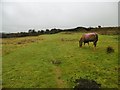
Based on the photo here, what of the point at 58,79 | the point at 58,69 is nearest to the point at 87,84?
the point at 58,79

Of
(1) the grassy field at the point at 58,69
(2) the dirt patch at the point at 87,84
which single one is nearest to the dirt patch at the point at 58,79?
(1) the grassy field at the point at 58,69

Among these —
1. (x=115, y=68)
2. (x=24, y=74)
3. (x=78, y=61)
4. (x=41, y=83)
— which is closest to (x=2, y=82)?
(x=24, y=74)

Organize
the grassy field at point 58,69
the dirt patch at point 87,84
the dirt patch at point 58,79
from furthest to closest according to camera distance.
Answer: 1. the grassy field at point 58,69
2. the dirt patch at point 58,79
3. the dirt patch at point 87,84

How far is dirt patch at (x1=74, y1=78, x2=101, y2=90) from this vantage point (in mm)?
18452

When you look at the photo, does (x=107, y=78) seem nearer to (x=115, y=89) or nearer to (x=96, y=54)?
(x=115, y=89)

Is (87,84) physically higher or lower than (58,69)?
lower

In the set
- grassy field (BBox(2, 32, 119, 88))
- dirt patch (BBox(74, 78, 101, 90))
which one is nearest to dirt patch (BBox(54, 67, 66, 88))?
grassy field (BBox(2, 32, 119, 88))

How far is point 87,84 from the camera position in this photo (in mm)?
18891

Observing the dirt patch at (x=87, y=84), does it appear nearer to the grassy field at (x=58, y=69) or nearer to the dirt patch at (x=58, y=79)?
the grassy field at (x=58, y=69)

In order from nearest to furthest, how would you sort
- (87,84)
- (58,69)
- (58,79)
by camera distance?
(87,84)
(58,79)
(58,69)

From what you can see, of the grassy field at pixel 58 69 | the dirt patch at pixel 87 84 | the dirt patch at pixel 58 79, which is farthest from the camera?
the grassy field at pixel 58 69

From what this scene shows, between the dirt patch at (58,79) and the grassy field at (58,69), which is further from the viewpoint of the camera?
the grassy field at (58,69)

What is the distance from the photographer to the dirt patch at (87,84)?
18452 millimetres

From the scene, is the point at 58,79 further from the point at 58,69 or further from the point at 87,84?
the point at 87,84
